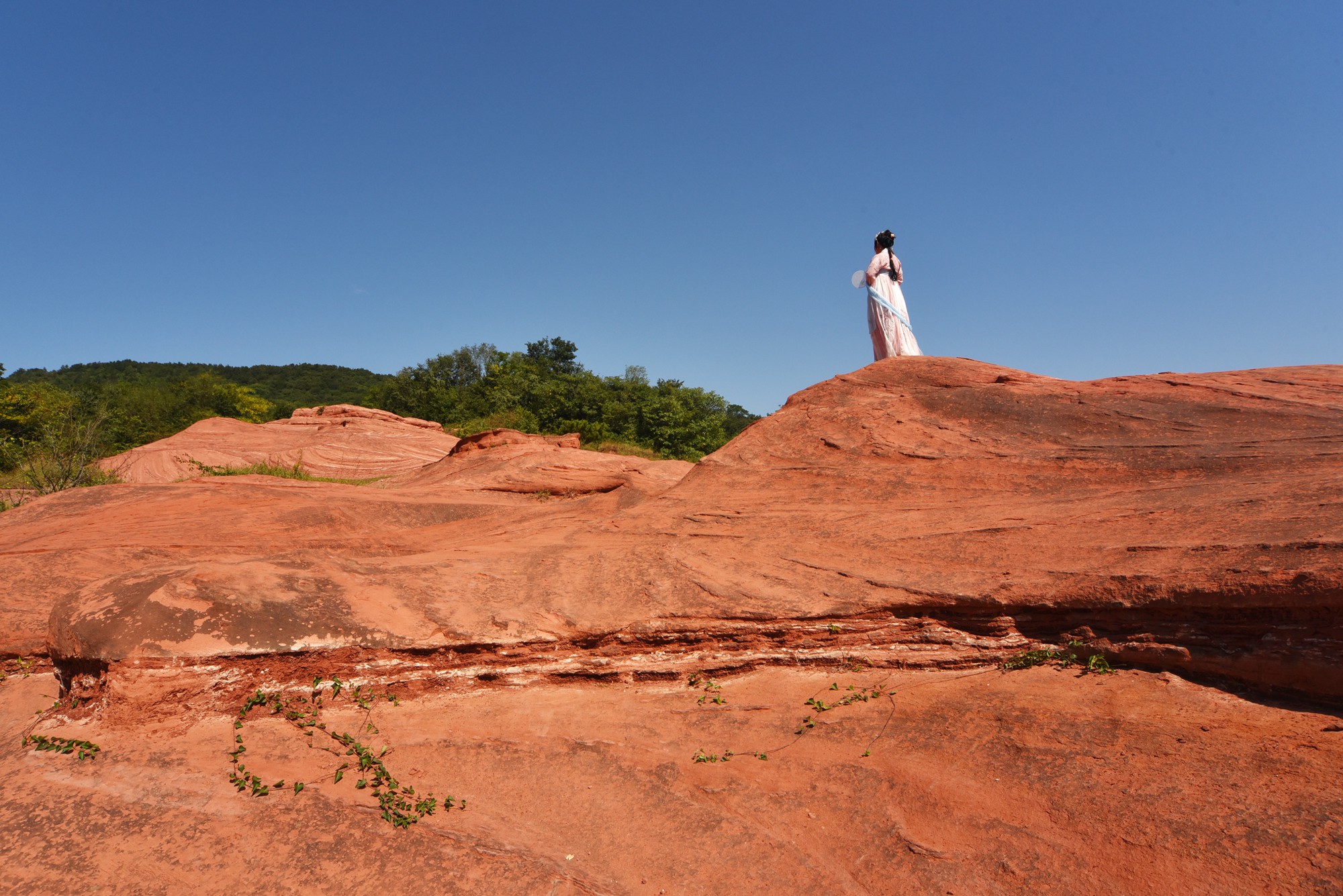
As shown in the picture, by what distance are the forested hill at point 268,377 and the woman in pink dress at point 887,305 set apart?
1758 inches

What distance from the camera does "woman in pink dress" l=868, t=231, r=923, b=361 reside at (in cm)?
1040

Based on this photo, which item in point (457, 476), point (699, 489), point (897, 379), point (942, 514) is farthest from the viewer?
point (457, 476)

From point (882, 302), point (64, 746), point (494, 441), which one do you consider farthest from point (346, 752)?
point (494, 441)

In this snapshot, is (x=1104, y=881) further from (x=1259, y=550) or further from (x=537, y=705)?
(x=537, y=705)

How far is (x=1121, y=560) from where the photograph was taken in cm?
497

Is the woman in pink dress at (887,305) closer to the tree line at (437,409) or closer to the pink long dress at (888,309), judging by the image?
the pink long dress at (888,309)

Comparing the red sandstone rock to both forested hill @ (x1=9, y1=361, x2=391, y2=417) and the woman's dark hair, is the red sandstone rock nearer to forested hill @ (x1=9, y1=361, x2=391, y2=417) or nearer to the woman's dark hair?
the woman's dark hair

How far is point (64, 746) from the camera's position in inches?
173

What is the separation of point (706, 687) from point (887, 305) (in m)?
6.98

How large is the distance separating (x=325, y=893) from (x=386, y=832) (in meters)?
0.43

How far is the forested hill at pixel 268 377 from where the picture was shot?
54312 millimetres

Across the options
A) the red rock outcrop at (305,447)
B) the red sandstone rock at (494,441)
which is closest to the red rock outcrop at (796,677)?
the red sandstone rock at (494,441)

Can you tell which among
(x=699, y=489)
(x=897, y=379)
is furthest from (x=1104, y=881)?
(x=897, y=379)

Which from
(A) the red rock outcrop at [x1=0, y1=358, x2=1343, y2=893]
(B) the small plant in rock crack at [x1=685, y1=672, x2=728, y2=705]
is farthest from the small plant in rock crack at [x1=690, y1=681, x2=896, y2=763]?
(B) the small plant in rock crack at [x1=685, y1=672, x2=728, y2=705]
